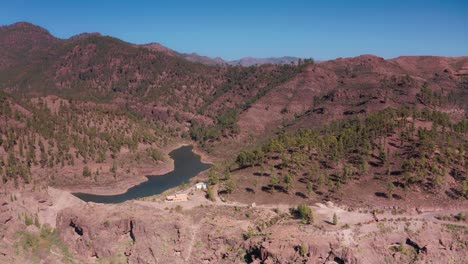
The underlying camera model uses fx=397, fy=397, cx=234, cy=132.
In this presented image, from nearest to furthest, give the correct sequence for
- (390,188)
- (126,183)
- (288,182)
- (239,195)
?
(390,188) < (239,195) < (288,182) < (126,183)

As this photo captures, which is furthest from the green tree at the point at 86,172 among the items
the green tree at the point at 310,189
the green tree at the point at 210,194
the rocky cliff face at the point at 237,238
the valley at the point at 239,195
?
the green tree at the point at 310,189

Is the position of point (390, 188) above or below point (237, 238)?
above

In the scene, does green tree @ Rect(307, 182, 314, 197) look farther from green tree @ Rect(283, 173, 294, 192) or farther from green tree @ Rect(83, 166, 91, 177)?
green tree @ Rect(83, 166, 91, 177)

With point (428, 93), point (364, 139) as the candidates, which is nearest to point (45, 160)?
point (364, 139)

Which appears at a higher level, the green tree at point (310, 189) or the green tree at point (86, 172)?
the green tree at point (310, 189)

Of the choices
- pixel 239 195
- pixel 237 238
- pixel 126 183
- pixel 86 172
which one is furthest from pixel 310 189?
pixel 86 172

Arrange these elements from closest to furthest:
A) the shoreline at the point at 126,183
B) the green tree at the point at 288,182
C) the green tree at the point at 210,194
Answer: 1. the green tree at the point at 210,194
2. the green tree at the point at 288,182
3. the shoreline at the point at 126,183

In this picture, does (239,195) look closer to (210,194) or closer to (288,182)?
(210,194)

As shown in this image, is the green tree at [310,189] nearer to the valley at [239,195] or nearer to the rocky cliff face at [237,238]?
the valley at [239,195]

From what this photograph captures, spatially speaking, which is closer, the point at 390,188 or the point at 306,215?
the point at 306,215

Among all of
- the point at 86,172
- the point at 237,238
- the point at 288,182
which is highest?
the point at 288,182
